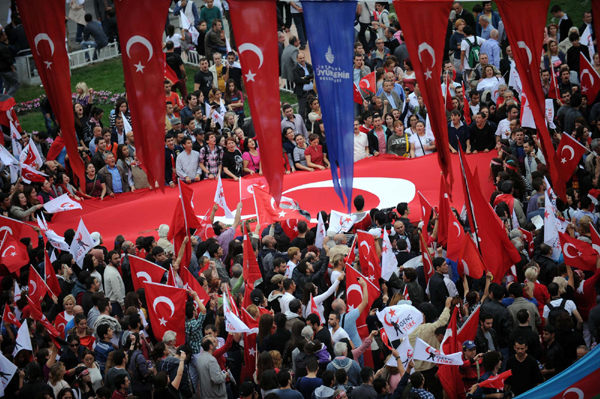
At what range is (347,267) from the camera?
12453mm

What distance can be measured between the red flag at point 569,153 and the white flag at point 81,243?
834cm

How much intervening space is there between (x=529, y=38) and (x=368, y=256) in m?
4.01

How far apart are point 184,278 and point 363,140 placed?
291 inches

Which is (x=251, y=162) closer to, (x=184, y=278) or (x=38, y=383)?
(x=184, y=278)

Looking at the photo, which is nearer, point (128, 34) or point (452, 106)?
point (128, 34)

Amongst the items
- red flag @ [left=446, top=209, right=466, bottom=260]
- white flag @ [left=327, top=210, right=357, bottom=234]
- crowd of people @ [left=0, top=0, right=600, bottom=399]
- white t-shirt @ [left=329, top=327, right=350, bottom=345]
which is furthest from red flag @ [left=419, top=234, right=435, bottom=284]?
white flag @ [left=327, top=210, right=357, bottom=234]

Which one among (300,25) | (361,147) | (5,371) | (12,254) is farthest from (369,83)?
(5,371)

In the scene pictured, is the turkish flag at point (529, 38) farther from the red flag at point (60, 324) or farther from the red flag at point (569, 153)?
the red flag at point (60, 324)

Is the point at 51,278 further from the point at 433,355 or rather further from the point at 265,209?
the point at 433,355

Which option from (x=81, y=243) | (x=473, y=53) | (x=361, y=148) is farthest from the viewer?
(x=473, y=53)

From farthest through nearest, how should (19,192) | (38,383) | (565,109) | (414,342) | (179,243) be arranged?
(565,109)
(19,192)
(179,243)
(414,342)
(38,383)

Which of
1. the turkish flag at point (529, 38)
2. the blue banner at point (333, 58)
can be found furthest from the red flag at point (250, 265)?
the turkish flag at point (529, 38)

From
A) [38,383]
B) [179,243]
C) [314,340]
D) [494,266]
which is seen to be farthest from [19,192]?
[494,266]

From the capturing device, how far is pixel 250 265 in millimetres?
13578
